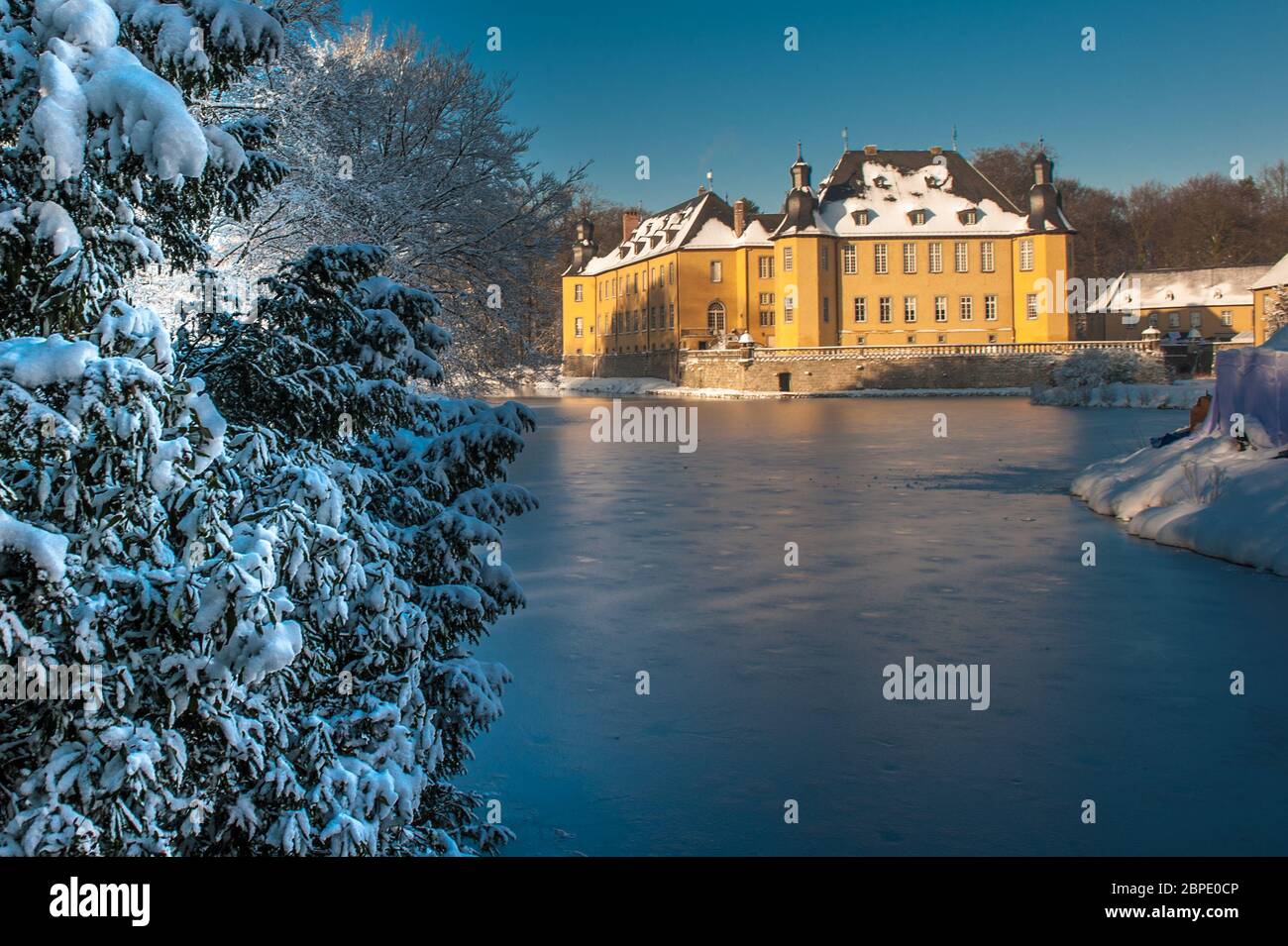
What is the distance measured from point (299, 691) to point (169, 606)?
680 millimetres

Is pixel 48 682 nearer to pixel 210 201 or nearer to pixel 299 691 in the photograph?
pixel 299 691

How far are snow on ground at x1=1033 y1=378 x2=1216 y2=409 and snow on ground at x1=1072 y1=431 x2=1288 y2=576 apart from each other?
34.2m

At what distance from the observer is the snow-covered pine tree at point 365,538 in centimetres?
320

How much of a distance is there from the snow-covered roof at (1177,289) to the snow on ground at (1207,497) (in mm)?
78493

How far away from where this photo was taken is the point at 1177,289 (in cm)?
8906

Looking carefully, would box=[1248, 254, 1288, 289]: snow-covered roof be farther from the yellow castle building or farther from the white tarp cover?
the white tarp cover

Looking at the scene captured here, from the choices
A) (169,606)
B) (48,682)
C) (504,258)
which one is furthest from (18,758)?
(504,258)

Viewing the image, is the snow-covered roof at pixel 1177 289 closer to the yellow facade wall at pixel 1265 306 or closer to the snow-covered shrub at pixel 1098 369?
the snow-covered shrub at pixel 1098 369

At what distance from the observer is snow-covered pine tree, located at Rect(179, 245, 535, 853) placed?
320 cm

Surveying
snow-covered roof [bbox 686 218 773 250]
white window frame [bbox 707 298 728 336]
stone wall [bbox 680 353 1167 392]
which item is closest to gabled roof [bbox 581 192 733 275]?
snow-covered roof [bbox 686 218 773 250]

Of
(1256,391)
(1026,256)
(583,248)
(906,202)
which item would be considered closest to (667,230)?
(583,248)

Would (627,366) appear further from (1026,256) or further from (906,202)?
(1026,256)

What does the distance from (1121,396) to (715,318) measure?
35769 millimetres

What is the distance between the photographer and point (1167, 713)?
6781mm
